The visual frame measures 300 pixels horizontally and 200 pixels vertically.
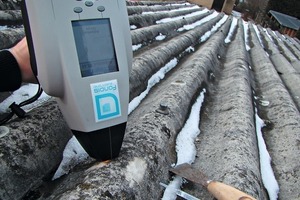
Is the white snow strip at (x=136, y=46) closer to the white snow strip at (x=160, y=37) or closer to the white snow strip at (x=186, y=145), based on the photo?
the white snow strip at (x=160, y=37)

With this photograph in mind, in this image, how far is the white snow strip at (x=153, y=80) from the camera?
1301 millimetres

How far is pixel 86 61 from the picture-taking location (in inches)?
27.3

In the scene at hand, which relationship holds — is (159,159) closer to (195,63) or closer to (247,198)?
(247,198)

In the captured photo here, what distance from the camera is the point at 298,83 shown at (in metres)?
2.34

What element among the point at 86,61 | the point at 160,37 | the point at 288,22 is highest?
the point at 86,61

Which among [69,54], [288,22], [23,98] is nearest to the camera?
[69,54]

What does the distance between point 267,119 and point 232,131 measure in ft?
1.63

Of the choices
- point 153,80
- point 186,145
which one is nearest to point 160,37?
point 153,80

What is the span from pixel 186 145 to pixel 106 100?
47cm

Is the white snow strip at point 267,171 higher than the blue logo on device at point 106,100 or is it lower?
lower

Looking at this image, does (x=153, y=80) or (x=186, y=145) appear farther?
(x=153, y=80)

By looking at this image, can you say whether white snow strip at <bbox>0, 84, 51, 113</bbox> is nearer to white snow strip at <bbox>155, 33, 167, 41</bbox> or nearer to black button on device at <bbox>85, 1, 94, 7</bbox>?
black button on device at <bbox>85, 1, 94, 7</bbox>

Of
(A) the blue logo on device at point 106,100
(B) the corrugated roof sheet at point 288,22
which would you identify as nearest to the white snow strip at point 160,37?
(A) the blue logo on device at point 106,100

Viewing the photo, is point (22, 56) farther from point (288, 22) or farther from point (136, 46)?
point (288, 22)
